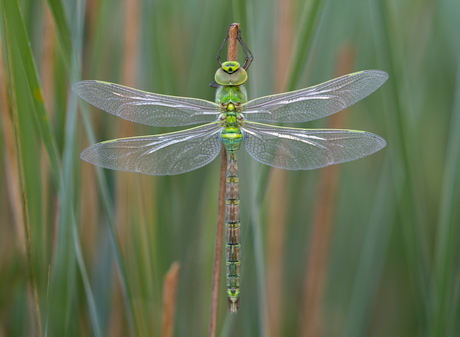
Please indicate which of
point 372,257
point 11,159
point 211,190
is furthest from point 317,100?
point 11,159

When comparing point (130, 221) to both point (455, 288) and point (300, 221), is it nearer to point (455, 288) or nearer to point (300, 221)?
point (300, 221)

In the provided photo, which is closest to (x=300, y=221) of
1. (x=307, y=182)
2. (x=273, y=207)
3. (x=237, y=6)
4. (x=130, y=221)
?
(x=307, y=182)

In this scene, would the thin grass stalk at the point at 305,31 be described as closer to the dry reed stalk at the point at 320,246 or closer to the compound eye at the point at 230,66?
the compound eye at the point at 230,66

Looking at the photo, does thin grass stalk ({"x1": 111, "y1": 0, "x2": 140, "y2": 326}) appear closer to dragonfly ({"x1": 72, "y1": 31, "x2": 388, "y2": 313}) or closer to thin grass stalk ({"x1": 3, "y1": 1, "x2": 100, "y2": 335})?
dragonfly ({"x1": 72, "y1": 31, "x2": 388, "y2": 313})

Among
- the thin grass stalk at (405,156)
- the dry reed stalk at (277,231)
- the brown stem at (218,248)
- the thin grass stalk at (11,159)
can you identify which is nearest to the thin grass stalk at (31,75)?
the thin grass stalk at (11,159)

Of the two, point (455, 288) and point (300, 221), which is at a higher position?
point (300, 221)

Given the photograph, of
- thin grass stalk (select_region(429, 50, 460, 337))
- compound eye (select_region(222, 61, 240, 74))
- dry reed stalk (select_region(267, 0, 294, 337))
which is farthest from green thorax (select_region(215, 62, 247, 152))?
thin grass stalk (select_region(429, 50, 460, 337))

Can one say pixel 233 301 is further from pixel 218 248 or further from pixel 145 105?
pixel 145 105
